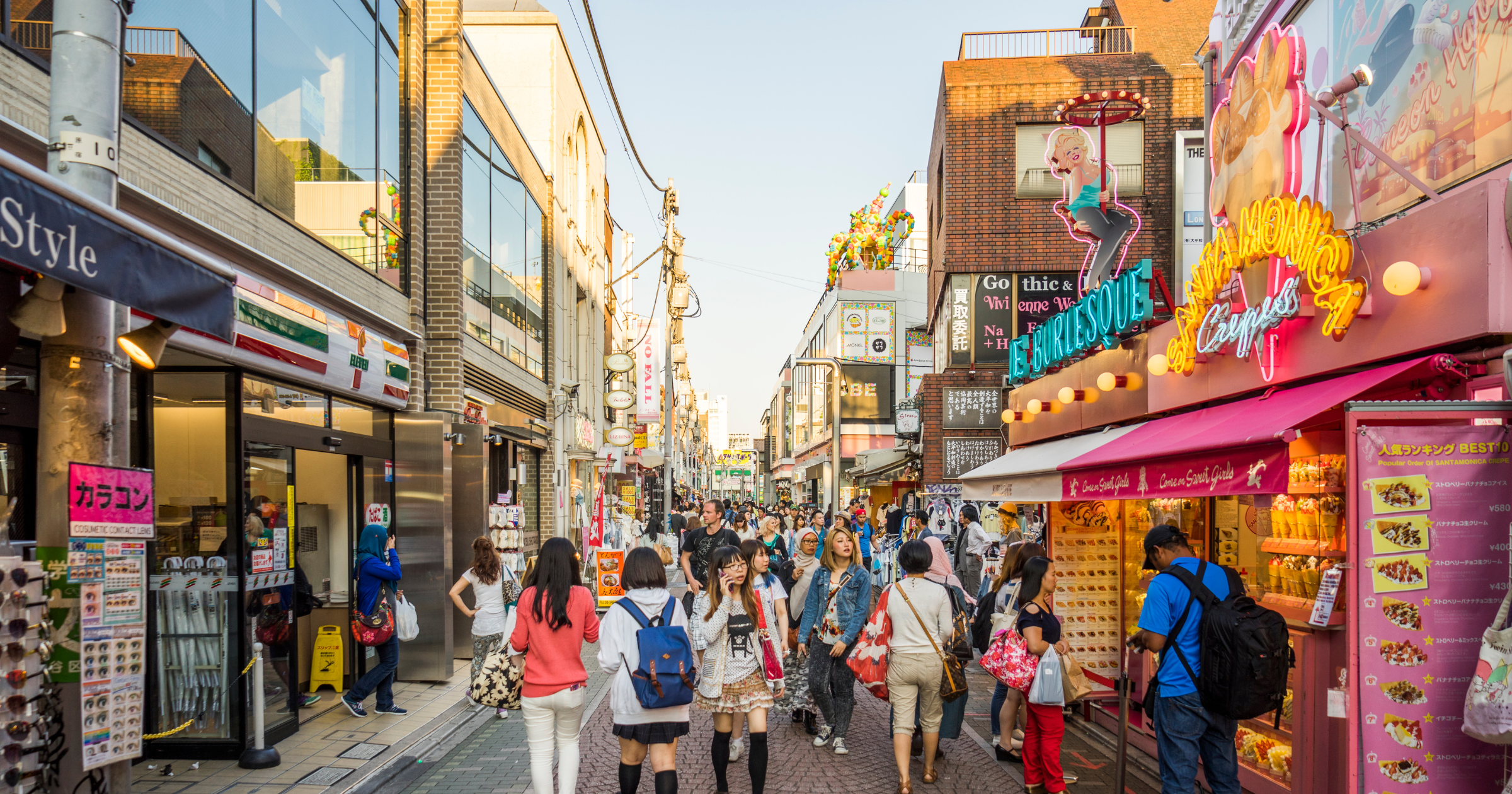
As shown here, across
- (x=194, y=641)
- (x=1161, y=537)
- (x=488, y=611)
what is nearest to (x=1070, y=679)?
(x=1161, y=537)

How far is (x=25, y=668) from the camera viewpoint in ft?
13.0

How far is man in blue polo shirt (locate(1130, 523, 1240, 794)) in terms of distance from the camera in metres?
5.53

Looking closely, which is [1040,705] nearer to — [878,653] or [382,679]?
[878,653]

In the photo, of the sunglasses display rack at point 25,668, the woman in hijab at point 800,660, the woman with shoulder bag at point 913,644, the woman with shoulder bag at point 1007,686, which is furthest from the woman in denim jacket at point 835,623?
the sunglasses display rack at point 25,668

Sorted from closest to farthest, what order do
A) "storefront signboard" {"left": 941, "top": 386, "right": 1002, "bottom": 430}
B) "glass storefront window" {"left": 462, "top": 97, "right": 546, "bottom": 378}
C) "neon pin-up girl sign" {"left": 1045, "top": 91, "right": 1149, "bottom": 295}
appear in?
"neon pin-up girl sign" {"left": 1045, "top": 91, "right": 1149, "bottom": 295} < "glass storefront window" {"left": 462, "top": 97, "right": 546, "bottom": 378} < "storefront signboard" {"left": 941, "top": 386, "right": 1002, "bottom": 430}

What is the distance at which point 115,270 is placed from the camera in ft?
12.8

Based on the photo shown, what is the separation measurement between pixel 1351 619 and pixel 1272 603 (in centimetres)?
175

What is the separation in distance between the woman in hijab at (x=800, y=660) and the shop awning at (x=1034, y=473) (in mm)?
2108

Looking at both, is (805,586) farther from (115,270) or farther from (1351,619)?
(115,270)

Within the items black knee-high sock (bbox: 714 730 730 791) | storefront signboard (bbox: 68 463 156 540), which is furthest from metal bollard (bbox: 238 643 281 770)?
storefront signboard (bbox: 68 463 156 540)

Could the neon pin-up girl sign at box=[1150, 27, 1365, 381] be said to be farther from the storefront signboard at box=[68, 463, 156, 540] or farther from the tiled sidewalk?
the tiled sidewalk

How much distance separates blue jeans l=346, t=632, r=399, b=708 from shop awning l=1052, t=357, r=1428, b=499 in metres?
6.27

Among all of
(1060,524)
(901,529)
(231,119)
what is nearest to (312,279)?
(231,119)

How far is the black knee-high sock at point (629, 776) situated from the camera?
19.2 ft
